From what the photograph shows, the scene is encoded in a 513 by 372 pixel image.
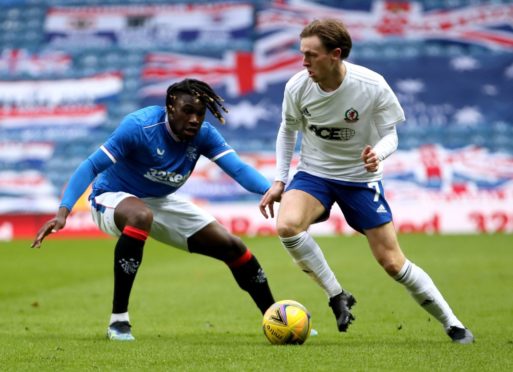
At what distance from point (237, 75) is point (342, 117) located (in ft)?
73.1

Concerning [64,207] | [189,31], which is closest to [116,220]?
[64,207]

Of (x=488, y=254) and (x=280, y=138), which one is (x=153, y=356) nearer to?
(x=280, y=138)

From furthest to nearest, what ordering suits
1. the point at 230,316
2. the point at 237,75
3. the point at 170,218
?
the point at 237,75 → the point at 230,316 → the point at 170,218

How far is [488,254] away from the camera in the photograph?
17297 millimetres

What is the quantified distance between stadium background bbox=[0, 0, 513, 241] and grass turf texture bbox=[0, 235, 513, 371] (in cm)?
808

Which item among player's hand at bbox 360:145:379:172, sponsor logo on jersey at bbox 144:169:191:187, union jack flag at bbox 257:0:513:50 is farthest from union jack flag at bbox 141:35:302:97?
player's hand at bbox 360:145:379:172

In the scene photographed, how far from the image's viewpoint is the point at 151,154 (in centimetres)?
759

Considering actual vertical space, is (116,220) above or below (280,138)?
below

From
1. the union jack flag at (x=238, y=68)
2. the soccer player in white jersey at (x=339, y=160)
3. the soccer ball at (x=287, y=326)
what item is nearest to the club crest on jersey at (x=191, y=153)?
the soccer player in white jersey at (x=339, y=160)

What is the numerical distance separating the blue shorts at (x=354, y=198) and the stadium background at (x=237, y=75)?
1842 cm

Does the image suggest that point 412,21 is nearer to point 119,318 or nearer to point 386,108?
point 386,108

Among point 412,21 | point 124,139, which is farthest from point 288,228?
point 412,21

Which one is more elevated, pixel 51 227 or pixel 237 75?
pixel 51 227

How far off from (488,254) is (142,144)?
1100 centimetres
